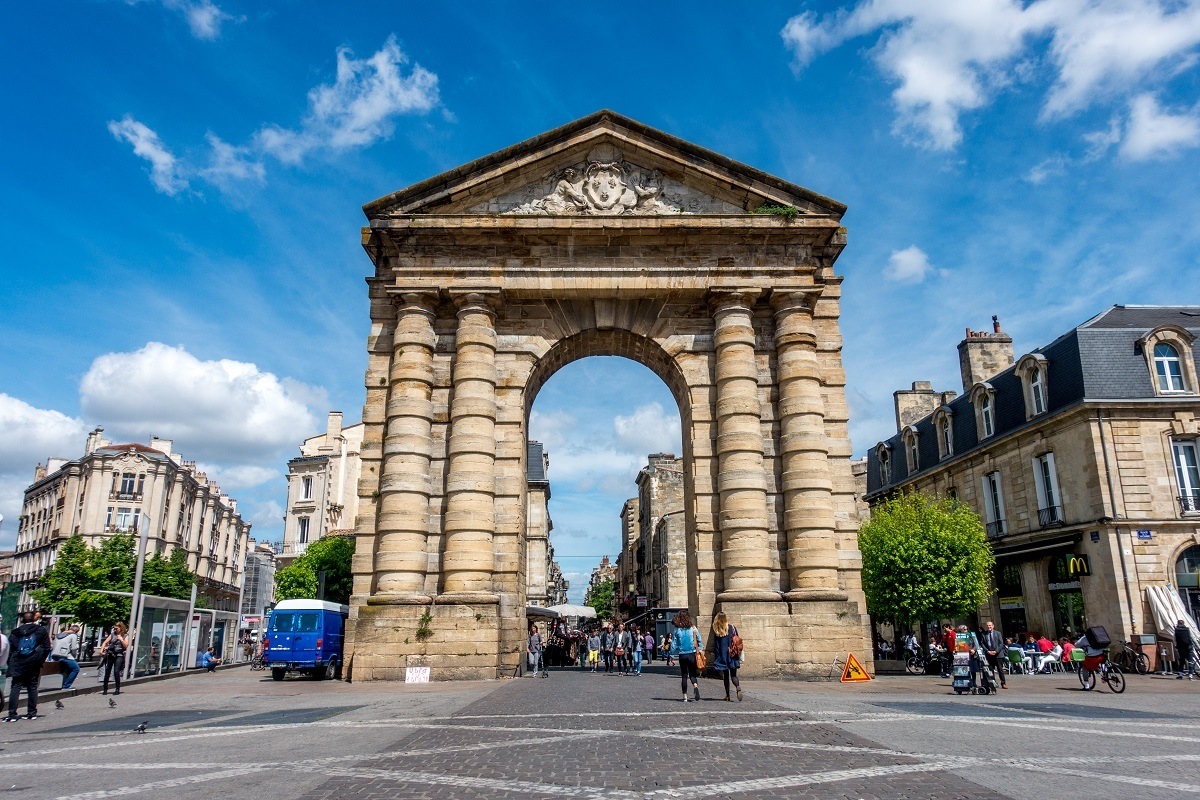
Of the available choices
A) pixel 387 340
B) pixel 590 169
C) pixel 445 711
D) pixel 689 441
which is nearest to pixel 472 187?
pixel 590 169

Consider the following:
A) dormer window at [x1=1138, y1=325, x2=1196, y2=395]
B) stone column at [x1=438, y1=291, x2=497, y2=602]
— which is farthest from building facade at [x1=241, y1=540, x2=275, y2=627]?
dormer window at [x1=1138, y1=325, x2=1196, y2=395]

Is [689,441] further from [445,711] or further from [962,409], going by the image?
[962,409]

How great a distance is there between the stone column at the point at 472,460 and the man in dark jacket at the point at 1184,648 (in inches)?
749

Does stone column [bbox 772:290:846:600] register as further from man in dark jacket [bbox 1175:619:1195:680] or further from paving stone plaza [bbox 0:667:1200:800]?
man in dark jacket [bbox 1175:619:1195:680]

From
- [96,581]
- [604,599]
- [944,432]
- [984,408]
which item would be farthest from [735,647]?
[604,599]

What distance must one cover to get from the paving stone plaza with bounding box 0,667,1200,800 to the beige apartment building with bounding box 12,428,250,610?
44.1 meters

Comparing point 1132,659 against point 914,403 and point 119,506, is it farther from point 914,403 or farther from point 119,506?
point 119,506

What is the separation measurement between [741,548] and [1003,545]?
18.5 meters

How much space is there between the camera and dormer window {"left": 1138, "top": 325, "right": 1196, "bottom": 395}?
1069 inches

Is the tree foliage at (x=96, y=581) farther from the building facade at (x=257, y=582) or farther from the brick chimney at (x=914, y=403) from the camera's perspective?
the building facade at (x=257, y=582)

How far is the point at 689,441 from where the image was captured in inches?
837

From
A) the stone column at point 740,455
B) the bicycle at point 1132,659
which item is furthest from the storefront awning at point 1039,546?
the stone column at point 740,455

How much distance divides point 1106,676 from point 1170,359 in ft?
50.5

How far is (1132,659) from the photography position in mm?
24641
